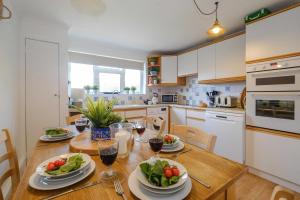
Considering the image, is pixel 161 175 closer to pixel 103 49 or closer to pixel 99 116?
pixel 99 116

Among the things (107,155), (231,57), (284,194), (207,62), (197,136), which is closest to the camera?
(284,194)

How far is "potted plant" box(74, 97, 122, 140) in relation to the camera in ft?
3.49

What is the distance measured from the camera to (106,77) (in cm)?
358

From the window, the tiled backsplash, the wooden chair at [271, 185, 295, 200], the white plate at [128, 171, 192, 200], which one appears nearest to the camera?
the wooden chair at [271, 185, 295, 200]

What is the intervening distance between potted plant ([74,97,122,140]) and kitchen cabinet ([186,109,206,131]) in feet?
7.04

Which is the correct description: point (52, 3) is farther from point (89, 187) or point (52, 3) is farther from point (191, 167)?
point (191, 167)

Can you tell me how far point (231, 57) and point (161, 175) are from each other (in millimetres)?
2560

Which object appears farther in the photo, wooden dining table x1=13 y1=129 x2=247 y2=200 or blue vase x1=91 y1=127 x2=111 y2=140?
blue vase x1=91 y1=127 x2=111 y2=140

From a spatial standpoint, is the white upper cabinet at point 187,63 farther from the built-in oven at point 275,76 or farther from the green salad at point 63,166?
the green salad at point 63,166

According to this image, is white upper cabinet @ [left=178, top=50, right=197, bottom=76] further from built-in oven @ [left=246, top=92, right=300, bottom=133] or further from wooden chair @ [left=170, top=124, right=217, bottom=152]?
wooden chair @ [left=170, top=124, right=217, bottom=152]

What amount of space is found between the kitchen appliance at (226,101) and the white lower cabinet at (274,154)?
25.7 inches

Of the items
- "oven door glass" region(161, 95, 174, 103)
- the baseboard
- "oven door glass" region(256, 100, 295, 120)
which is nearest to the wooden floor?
the baseboard

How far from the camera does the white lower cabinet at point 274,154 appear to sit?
68.0 inches

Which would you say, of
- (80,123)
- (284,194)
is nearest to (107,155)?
(284,194)
